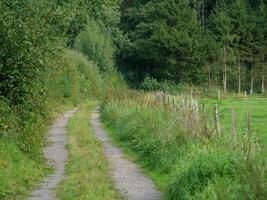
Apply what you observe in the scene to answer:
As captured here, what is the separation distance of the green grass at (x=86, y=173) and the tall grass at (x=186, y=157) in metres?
1.45

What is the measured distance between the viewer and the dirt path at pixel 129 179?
15.7 metres

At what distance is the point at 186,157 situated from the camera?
16.9m

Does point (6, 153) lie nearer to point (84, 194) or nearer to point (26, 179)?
point (26, 179)

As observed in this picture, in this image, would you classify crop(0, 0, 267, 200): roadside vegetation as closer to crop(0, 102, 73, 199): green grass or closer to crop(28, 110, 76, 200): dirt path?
crop(0, 102, 73, 199): green grass

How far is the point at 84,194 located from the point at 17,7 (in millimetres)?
9258

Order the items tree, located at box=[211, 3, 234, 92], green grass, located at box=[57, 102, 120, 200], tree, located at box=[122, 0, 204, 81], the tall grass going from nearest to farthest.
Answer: the tall grass, green grass, located at box=[57, 102, 120, 200], tree, located at box=[122, 0, 204, 81], tree, located at box=[211, 3, 234, 92]

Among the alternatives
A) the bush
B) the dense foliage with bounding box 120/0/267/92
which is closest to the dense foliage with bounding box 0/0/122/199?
the bush

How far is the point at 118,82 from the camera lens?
83250mm

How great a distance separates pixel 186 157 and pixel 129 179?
2.30 m

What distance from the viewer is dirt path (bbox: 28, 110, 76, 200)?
1595 centimetres

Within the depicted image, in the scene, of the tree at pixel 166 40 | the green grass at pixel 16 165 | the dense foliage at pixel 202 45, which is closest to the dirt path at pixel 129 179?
the green grass at pixel 16 165

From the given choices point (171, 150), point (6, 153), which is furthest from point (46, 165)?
point (171, 150)

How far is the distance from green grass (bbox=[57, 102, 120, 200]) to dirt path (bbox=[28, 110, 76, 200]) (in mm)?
247

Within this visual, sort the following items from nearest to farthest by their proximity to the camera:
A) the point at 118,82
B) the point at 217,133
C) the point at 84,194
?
the point at 84,194 < the point at 217,133 < the point at 118,82
